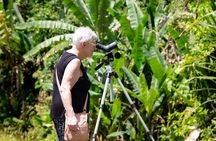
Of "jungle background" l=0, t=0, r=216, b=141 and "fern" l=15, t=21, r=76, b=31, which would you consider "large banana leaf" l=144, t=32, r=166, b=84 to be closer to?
"jungle background" l=0, t=0, r=216, b=141

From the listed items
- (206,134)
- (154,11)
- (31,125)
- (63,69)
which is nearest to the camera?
(63,69)

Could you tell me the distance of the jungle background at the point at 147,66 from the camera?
686 cm

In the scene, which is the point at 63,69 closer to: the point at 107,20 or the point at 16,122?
the point at 107,20

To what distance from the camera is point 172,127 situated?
729 centimetres

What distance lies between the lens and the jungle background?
686cm

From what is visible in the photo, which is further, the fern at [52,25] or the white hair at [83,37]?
the fern at [52,25]

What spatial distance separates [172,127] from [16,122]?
4.05 m

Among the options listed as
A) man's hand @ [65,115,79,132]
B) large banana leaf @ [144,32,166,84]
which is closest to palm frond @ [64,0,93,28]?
large banana leaf @ [144,32,166,84]

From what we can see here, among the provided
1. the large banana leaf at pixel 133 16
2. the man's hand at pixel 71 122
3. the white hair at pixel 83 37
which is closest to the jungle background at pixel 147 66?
the large banana leaf at pixel 133 16

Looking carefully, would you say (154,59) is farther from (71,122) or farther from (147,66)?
(71,122)

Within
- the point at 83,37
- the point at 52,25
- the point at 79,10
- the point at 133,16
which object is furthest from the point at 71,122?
the point at 52,25

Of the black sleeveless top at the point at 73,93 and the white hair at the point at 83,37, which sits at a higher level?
the white hair at the point at 83,37

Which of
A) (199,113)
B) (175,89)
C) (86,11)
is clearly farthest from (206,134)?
(86,11)

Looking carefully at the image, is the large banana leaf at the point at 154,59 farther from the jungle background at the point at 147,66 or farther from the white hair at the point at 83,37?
the white hair at the point at 83,37
